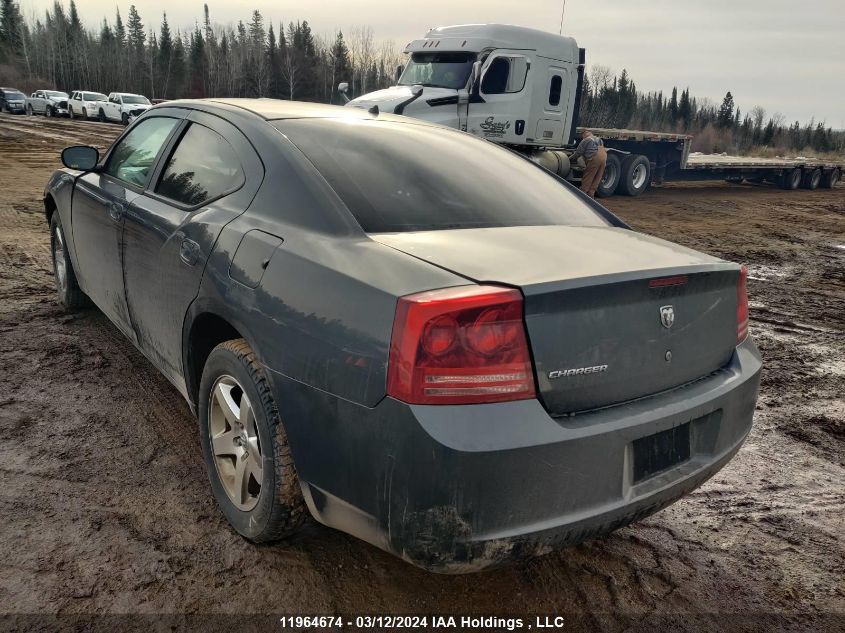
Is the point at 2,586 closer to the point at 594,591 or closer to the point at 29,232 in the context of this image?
the point at 594,591

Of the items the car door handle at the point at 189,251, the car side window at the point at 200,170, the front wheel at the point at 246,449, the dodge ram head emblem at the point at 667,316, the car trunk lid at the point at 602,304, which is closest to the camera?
the car trunk lid at the point at 602,304

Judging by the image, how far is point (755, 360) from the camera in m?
2.47

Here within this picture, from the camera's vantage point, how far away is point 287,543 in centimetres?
243

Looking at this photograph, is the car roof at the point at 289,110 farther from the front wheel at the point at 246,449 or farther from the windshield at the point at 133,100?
the windshield at the point at 133,100

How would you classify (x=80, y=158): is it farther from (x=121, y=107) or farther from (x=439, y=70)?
(x=121, y=107)

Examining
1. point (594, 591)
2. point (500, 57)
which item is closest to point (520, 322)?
point (594, 591)

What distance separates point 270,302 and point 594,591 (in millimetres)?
1493

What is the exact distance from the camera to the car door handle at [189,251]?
257cm

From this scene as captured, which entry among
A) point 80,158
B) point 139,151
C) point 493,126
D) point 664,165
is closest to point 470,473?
point 139,151

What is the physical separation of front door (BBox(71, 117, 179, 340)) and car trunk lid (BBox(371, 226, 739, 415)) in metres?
1.90

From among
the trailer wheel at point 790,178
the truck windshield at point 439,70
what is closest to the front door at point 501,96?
the truck windshield at point 439,70

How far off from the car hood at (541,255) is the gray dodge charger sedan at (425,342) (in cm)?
1

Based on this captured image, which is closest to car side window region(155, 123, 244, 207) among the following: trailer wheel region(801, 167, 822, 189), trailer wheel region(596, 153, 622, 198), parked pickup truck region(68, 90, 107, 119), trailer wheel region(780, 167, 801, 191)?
trailer wheel region(596, 153, 622, 198)

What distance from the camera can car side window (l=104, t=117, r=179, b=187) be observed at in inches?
132
